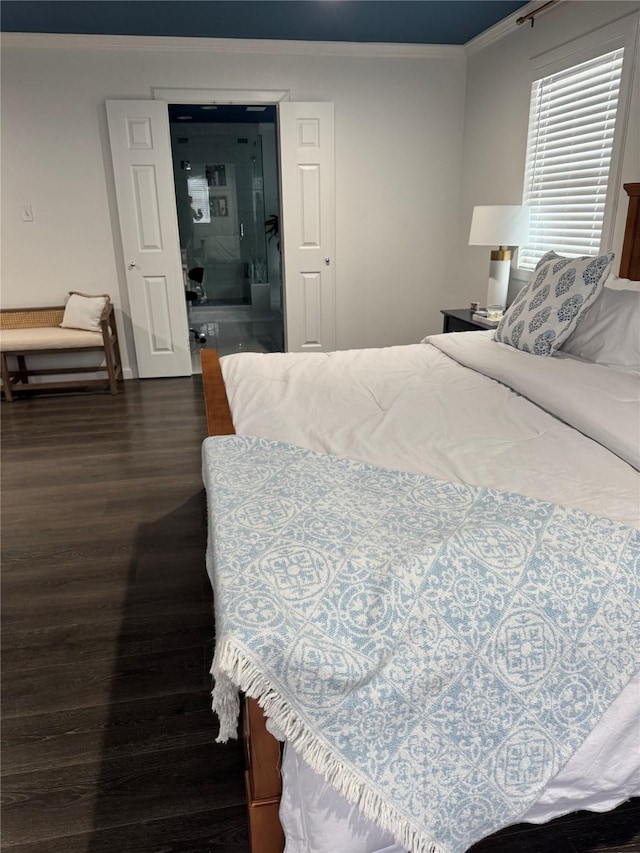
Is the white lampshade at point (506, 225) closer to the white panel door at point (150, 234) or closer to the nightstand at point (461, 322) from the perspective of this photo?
the nightstand at point (461, 322)

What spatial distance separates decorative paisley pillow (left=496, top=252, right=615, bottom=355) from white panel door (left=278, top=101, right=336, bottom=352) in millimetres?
2667

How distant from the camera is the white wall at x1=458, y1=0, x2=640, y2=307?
3.09 metres

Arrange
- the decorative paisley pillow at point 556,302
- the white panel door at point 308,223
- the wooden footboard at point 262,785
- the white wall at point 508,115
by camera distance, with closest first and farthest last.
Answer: the wooden footboard at point 262,785
the decorative paisley pillow at point 556,302
the white wall at point 508,115
the white panel door at point 308,223

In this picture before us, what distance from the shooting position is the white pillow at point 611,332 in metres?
2.29

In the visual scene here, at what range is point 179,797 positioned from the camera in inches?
57.3

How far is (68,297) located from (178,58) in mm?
2040

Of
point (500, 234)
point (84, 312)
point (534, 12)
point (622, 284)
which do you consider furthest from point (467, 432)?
point (84, 312)

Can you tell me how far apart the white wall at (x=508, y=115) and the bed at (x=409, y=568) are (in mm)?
2016

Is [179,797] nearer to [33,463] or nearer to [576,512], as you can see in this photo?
[576,512]

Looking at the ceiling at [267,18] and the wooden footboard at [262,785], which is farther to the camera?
the ceiling at [267,18]

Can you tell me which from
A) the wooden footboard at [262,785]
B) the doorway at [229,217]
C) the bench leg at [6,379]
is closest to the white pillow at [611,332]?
the wooden footboard at [262,785]

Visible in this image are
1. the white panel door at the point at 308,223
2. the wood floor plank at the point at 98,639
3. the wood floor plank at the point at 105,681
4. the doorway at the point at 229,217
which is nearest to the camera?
the wood floor plank at the point at 105,681

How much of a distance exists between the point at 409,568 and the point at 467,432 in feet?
2.63

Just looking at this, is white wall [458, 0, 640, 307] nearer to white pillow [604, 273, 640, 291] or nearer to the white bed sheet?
white pillow [604, 273, 640, 291]
